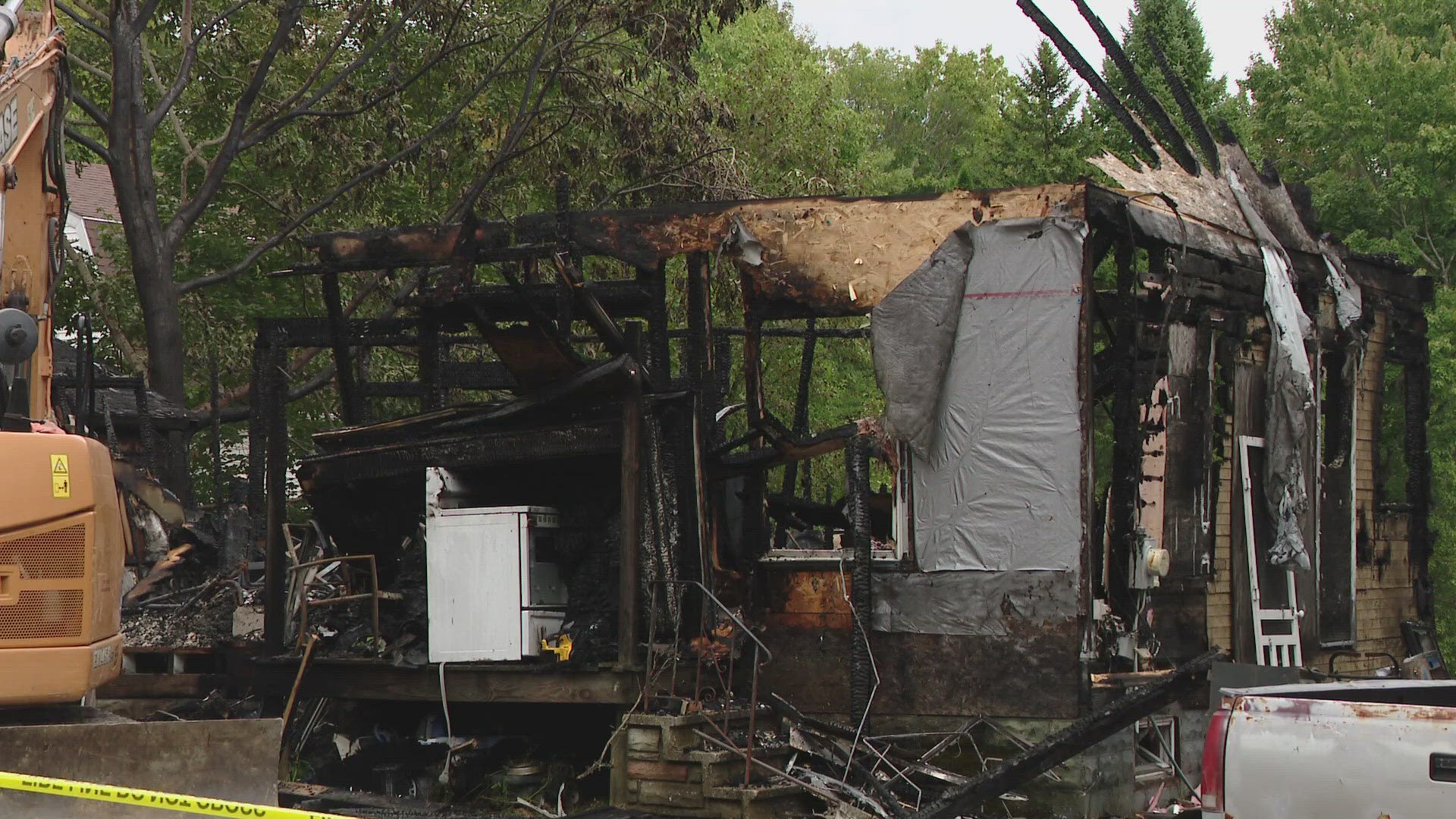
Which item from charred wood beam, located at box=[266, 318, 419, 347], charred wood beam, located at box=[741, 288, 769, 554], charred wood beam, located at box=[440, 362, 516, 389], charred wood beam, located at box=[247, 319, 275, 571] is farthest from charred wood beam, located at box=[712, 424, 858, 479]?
charred wood beam, located at box=[247, 319, 275, 571]

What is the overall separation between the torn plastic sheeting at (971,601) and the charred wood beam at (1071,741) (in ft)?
2.65

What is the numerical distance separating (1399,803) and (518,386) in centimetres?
811

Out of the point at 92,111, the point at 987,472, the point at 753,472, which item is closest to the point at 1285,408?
the point at 987,472

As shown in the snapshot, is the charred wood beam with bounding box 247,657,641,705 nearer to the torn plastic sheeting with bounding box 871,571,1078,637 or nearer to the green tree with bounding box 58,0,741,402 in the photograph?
the torn plastic sheeting with bounding box 871,571,1078,637

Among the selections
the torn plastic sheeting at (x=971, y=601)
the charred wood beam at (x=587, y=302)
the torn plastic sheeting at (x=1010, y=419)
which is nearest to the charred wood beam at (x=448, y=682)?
the torn plastic sheeting at (x=971, y=601)

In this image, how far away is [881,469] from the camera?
1244 inches

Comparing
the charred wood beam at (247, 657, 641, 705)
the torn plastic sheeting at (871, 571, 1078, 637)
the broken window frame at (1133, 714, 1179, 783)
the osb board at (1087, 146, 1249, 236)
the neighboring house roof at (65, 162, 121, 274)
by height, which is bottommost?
the broken window frame at (1133, 714, 1179, 783)

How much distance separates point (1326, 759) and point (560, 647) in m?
6.48

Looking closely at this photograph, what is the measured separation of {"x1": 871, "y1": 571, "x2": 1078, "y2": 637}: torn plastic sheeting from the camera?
11.1m

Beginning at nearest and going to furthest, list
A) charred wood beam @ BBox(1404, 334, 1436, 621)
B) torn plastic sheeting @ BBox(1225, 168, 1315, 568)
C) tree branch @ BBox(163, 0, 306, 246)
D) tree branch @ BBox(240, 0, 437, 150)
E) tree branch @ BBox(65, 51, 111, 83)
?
torn plastic sheeting @ BBox(1225, 168, 1315, 568), charred wood beam @ BBox(1404, 334, 1436, 621), tree branch @ BBox(163, 0, 306, 246), tree branch @ BBox(240, 0, 437, 150), tree branch @ BBox(65, 51, 111, 83)

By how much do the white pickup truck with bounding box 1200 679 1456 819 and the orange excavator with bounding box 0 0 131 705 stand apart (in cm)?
516

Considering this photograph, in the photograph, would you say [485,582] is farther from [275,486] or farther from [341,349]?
[341,349]

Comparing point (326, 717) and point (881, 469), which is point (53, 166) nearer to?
point (326, 717)

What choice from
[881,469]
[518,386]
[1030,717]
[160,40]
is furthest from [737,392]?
[1030,717]
